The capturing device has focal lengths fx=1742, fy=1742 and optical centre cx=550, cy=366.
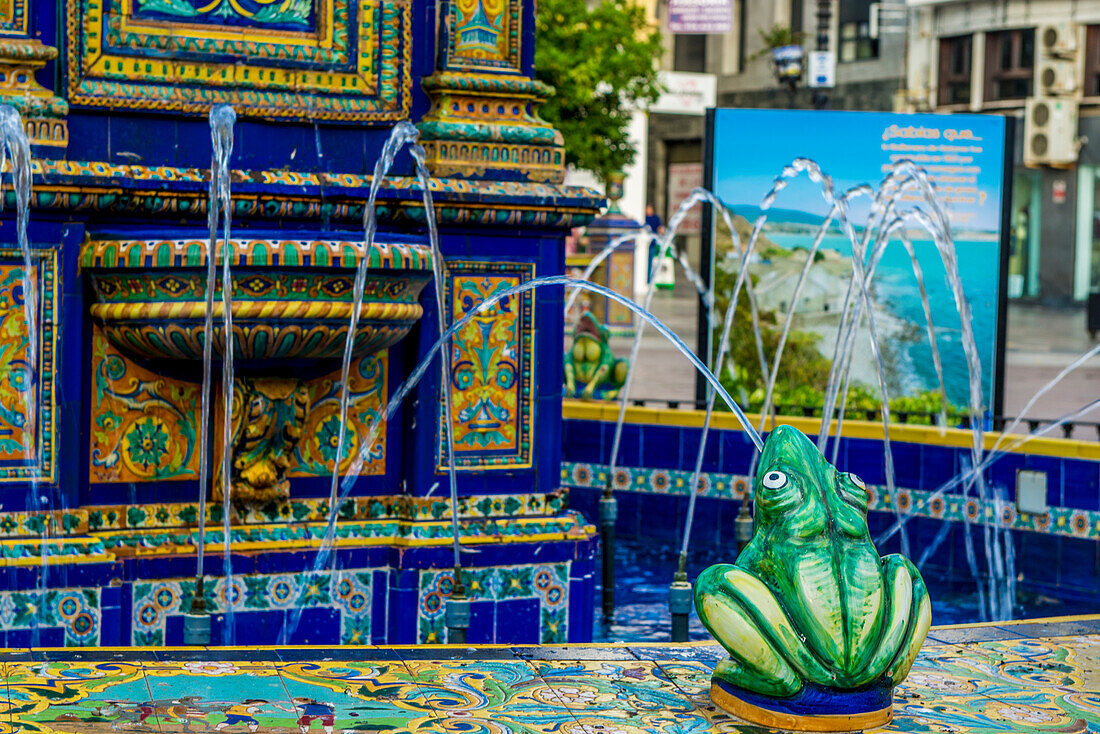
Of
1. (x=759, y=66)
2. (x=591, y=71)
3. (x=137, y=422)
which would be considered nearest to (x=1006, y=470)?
(x=137, y=422)

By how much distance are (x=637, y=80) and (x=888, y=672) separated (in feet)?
74.8

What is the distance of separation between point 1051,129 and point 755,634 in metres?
33.4

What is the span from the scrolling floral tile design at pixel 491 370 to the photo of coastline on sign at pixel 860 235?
5.34 m

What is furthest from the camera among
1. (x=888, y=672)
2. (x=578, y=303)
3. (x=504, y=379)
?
(x=578, y=303)

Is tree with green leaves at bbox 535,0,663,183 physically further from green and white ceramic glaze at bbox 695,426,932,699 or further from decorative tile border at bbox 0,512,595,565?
green and white ceramic glaze at bbox 695,426,932,699

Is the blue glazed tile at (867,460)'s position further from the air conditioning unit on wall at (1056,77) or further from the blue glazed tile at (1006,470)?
the air conditioning unit on wall at (1056,77)

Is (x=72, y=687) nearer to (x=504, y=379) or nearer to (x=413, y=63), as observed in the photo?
(x=504, y=379)

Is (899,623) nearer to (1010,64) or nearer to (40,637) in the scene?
(40,637)

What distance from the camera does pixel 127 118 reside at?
693cm

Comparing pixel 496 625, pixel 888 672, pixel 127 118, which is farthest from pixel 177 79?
pixel 888 672

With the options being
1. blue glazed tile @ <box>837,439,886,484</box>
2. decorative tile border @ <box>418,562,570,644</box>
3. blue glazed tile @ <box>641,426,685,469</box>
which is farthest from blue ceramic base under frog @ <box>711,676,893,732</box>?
blue glazed tile @ <box>641,426,685,469</box>

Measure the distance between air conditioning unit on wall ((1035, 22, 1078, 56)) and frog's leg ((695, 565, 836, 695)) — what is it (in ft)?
108

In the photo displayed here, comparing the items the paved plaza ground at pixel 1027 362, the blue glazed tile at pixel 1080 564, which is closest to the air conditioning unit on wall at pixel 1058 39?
the paved plaza ground at pixel 1027 362

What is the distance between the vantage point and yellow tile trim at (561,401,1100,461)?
376 inches
